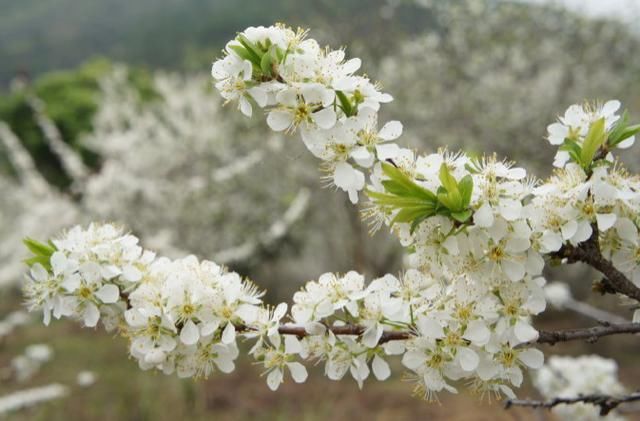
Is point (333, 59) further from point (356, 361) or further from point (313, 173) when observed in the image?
point (313, 173)

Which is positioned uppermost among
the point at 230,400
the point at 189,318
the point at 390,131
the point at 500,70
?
the point at 500,70


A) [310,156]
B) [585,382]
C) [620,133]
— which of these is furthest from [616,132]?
[310,156]

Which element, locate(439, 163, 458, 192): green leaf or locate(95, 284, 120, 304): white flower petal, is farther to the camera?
locate(95, 284, 120, 304): white flower petal

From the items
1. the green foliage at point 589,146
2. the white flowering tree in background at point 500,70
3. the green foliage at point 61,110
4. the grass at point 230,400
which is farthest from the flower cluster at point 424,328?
the green foliage at point 61,110

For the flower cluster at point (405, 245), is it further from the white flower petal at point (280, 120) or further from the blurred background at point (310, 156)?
the blurred background at point (310, 156)

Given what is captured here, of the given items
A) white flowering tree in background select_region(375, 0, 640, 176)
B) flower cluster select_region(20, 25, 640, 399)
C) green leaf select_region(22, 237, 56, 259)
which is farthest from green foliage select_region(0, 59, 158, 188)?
flower cluster select_region(20, 25, 640, 399)

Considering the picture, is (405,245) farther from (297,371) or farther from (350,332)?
(297,371)

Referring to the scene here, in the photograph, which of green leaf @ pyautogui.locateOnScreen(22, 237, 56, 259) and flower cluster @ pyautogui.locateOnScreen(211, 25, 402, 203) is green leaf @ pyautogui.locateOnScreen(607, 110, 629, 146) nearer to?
flower cluster @ pyautogui.locateOnScreen(211, 25, 402, 203)

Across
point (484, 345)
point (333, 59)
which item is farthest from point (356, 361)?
point (333, 59)
